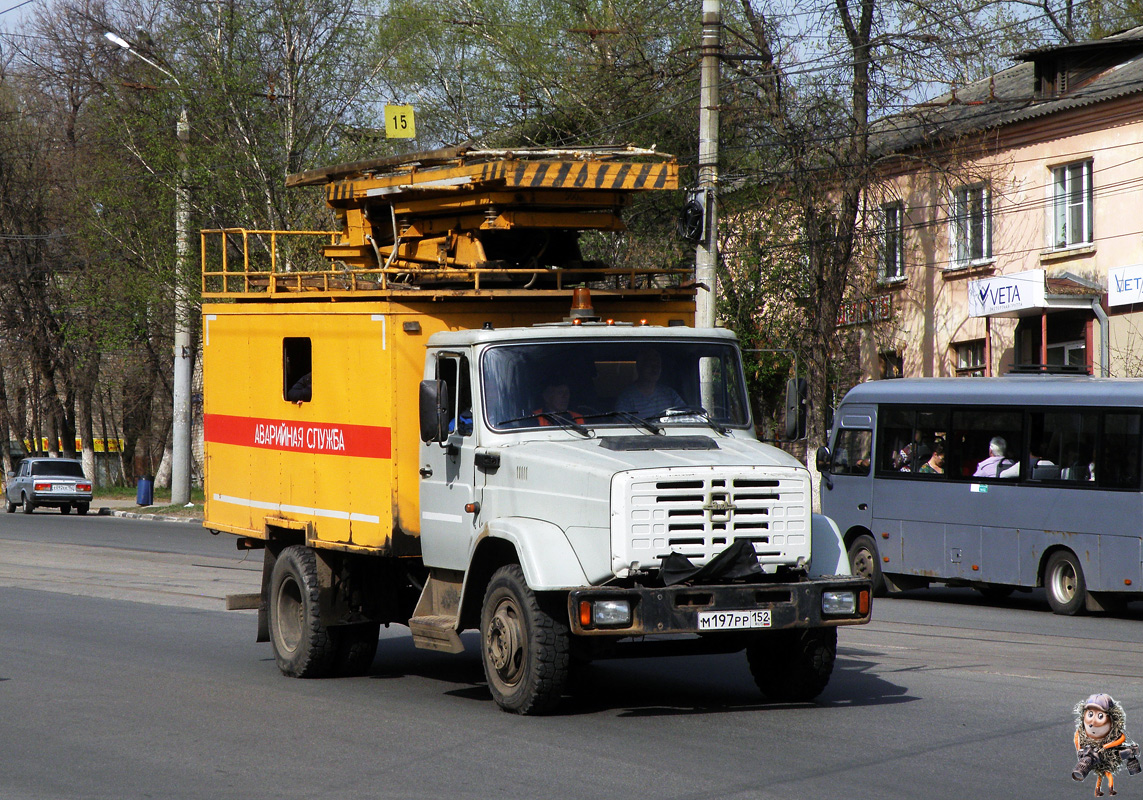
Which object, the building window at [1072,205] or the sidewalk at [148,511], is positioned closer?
the building window at [1072,205]

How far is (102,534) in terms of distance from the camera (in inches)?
1248

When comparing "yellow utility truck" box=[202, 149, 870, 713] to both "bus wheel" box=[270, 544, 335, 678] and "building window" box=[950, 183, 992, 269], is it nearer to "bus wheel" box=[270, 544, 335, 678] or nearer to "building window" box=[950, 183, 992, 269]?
"bus wheel" box=[270, 544, 335, 678]

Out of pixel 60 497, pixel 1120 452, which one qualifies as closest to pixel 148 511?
pixel 60 497

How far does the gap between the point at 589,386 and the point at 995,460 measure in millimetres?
9669

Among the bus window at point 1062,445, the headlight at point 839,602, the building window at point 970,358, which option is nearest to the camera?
the headlight at point 839,602

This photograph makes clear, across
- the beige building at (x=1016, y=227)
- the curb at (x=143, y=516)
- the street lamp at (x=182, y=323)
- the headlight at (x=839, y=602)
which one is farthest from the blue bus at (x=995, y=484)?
the curb at (x=143, y=516)

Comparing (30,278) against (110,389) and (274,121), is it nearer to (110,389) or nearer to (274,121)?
(110,389)

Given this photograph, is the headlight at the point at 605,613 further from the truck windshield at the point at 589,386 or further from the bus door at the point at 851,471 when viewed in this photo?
the bus door at the point at 851,471

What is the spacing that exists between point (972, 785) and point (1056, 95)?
84.1 feet

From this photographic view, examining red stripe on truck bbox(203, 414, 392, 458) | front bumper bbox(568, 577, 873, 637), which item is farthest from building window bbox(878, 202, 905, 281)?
front bumper bbox(568, 577, 873, 637)

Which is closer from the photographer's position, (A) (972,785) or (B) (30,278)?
(A) (972,785)

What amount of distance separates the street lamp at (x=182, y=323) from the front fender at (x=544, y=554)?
85.9ft

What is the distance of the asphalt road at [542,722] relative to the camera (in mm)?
7211

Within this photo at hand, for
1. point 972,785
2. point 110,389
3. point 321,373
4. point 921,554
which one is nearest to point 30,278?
→ point 110,389
